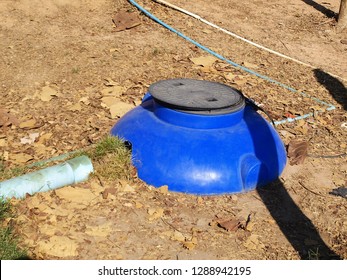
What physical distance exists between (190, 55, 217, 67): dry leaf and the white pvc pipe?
8.87 ft

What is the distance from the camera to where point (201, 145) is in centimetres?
430

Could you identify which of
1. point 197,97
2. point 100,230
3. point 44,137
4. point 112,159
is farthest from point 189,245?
point 44,137

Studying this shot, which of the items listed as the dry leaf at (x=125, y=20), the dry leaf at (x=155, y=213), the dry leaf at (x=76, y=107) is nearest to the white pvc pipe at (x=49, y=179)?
the dry leaf at (x=155, y=213)

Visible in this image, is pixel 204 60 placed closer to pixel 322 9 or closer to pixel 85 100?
pixel 85 100

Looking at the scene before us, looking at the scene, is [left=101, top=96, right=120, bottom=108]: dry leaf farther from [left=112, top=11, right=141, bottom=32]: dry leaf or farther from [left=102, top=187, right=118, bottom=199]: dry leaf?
[left=112, top=11, right=141, bottom=32]: dry leaf

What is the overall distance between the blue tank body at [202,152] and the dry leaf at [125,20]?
315cm

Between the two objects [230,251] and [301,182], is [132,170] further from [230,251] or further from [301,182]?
[301,182]

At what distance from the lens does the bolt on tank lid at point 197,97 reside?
4352 mm

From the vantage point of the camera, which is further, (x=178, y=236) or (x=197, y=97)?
(x=197, y=97)

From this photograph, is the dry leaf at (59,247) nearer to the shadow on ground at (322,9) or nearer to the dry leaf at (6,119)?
the dry leaf at (6,119)

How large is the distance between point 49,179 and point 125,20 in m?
3.89

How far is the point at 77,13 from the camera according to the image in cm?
777

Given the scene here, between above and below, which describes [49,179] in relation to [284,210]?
above

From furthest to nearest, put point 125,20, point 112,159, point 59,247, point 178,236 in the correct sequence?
point 125,20, point 112,159, point 178,236, point 59,247
